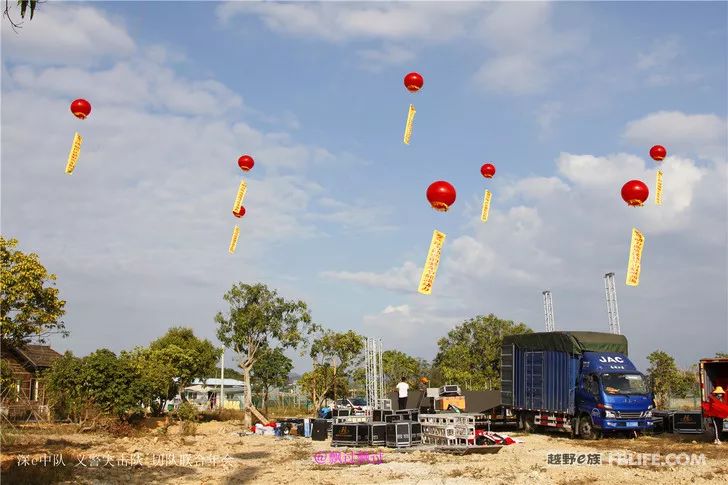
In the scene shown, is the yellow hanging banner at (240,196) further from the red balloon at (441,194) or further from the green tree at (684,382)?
the green tree at (684,382)

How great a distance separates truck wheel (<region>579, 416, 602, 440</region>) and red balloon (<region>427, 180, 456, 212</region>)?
9652 millimetres

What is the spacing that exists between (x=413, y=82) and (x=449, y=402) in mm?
10027

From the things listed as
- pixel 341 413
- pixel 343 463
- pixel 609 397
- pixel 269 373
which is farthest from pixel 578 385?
pixel 269 373

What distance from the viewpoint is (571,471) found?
483 inches

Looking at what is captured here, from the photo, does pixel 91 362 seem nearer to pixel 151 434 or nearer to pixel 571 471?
pixel 151 434

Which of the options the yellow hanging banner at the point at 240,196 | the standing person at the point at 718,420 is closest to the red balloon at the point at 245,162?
the yellow hanging banner at the point at 240,196

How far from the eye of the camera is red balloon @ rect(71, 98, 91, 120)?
14867 millimetres

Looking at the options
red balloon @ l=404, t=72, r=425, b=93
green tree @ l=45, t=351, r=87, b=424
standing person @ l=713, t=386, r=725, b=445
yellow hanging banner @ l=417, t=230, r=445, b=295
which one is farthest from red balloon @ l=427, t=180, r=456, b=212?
green tree @ l=45, t=351, r=87, b=424

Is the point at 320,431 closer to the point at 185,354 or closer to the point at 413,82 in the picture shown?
the point at 413,82

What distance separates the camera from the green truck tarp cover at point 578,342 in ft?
63.3

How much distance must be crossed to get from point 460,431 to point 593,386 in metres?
4.75

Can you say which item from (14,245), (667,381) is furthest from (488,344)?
(14,245)

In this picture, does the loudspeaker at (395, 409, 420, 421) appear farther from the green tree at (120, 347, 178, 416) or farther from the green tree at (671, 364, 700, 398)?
the green tree at (671, 364, 700, 398)

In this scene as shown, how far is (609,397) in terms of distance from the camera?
18.0 metres
